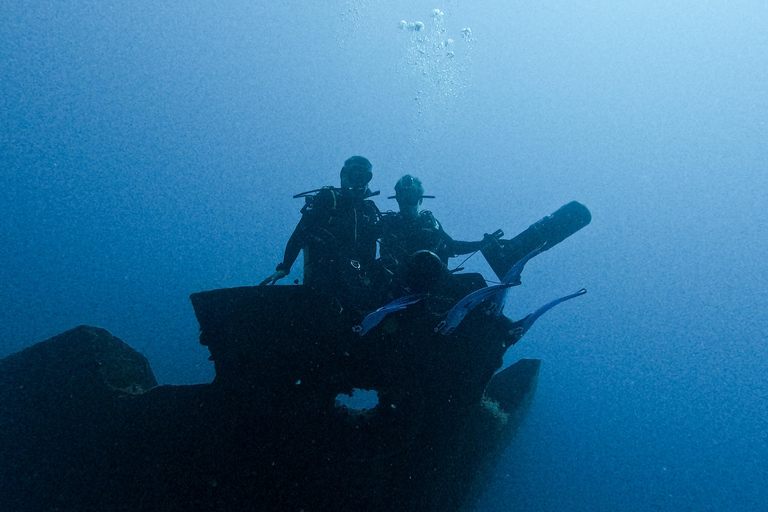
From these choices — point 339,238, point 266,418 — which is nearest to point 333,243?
point 339,238

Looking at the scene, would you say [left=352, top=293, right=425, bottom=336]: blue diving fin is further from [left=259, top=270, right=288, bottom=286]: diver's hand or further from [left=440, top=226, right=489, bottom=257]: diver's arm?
[left=440, top=226, right=489, bottom=257]: diver's arm

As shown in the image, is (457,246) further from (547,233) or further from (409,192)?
(547,233)

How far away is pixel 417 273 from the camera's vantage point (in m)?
3.36

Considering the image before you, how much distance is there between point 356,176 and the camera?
5.29 m

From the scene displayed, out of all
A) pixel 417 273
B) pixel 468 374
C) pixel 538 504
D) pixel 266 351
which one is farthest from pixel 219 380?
pixel 538 504

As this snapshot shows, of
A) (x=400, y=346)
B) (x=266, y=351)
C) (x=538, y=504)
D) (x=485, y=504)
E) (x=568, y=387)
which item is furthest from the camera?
(x=568, y=387)

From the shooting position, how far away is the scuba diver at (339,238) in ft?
15.6

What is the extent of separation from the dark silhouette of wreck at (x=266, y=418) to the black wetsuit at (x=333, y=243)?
940 millimetres

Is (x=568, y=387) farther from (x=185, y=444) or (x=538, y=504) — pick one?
(x=185, y=444)

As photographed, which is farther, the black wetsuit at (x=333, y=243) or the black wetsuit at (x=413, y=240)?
the black wetsuit at (x=413, y=240)

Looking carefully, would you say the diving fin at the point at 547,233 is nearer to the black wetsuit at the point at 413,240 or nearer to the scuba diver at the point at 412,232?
the black wetsuit at the point at 413,240

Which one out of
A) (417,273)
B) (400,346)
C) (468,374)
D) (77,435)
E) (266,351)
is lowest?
(468,374)

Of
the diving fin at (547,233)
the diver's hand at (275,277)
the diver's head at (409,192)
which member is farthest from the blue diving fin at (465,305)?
the diver's hand at (275,277)

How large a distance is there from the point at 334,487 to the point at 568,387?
30.0 m
